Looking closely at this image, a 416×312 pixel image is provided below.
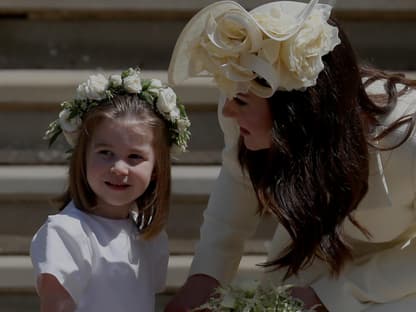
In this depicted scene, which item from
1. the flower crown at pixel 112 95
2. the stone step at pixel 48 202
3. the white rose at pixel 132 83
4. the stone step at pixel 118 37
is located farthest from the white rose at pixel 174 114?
the stone step at pixel 118 37

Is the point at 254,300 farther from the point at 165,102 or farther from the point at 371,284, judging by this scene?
the point at 165,102

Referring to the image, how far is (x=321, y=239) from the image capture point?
273 centimetres

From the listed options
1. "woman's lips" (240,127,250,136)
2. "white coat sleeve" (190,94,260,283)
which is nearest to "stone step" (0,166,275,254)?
"white coat sleeve" (190,94,260,283)

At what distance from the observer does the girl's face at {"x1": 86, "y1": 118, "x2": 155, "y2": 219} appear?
9.04 feet

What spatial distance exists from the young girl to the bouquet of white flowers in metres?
0.30

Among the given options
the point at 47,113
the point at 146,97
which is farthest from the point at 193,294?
the point at 47,113

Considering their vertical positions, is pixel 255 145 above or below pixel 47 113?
above

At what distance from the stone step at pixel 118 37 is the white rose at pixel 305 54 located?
1415mm

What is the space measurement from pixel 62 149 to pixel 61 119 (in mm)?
1014

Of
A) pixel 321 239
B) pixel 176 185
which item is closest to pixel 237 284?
pixel 321 239

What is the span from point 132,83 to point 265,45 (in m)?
→ 0.45

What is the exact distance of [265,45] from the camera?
8.38 ft

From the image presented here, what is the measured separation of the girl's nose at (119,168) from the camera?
274cm

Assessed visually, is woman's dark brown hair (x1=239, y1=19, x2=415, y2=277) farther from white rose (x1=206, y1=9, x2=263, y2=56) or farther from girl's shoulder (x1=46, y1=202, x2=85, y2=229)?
girl's shoulder (x1=46, y1=202, x2=85, y2=229)
